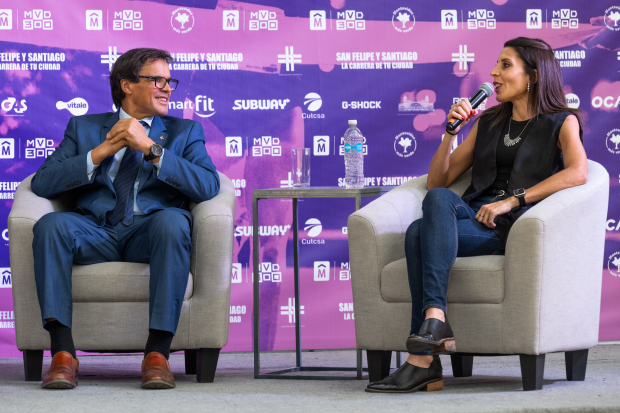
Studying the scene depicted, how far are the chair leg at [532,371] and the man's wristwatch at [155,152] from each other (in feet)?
4.37

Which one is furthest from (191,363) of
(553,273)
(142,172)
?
(553,273)

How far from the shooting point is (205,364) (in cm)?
231

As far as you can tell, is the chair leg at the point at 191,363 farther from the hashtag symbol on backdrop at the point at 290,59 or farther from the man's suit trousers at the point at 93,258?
the hashtag symbol on backdrop at the point at 290,59

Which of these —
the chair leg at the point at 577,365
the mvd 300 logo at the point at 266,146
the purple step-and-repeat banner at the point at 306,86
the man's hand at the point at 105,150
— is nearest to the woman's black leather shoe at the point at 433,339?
the chair leg at the point at 577,365

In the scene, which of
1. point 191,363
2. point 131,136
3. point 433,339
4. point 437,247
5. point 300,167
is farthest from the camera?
point 300,167

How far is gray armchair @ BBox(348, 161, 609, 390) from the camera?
2031mm

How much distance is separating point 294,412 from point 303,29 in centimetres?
208

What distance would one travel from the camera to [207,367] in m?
2.31

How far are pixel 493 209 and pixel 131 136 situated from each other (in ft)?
4.01

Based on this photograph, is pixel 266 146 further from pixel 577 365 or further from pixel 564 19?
pixel 577 365

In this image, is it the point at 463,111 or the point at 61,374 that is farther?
the point at 463,111

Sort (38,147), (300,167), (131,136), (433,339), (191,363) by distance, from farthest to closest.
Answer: (38,147), (300,167), (191,363), (131,136), (433,339)

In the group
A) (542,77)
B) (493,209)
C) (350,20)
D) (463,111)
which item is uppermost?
(350,20)

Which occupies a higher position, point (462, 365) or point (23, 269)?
point (23, 269)
